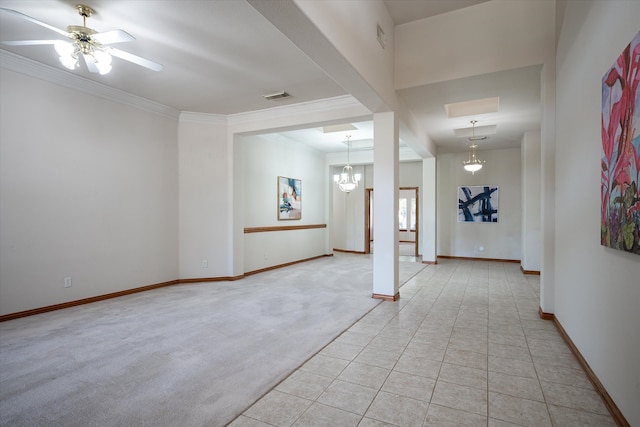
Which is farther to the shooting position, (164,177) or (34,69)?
(164,177)

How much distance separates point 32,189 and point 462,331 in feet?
17.4

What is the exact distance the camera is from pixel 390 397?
85.6 inches

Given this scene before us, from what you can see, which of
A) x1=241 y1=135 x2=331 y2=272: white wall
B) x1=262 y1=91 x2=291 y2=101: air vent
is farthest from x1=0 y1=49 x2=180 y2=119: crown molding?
x1=262 y1=91 x2=291 y2=101: air vent

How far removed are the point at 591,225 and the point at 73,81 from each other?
600 centimetres

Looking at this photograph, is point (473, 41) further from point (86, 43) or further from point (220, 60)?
point (86, 43)

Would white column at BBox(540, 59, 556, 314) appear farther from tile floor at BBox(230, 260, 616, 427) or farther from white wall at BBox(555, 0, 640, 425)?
tile floor at BBox(230, 260, 616, 427)

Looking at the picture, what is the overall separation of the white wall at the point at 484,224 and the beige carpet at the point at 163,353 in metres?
5.05

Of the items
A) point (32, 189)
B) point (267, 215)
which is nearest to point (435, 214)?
point (267, 215)

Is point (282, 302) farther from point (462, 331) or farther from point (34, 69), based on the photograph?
point (34, 69)

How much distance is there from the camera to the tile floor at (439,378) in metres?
1.97

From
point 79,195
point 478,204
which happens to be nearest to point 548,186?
point 478,204

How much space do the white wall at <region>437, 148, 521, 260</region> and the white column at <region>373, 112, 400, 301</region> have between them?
16.7 feet

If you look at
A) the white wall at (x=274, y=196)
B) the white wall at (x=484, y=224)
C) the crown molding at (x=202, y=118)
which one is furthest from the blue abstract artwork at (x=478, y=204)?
the crown molding at (x=202, y=118)

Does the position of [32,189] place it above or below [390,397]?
above
